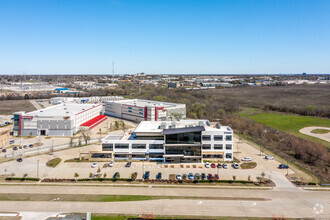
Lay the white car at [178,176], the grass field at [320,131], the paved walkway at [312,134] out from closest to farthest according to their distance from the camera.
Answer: the white car at [178,176] → the paved walkway at [312,134] → the grass field at [320,131]

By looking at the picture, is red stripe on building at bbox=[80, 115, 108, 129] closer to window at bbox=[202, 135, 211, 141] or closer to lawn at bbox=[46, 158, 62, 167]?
lawn at bbox=[46, 158, 62, 167]

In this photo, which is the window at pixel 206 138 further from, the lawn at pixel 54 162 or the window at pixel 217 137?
the lawn at pixel 54 162

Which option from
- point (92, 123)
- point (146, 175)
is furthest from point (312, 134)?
point (92, 123)

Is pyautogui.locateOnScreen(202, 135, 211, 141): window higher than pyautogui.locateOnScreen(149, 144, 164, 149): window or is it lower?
higher

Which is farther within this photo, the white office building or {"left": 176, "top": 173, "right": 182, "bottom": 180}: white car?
the white office building

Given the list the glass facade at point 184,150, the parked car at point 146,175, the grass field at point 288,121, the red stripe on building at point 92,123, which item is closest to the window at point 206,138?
the glass facade at point 184,150

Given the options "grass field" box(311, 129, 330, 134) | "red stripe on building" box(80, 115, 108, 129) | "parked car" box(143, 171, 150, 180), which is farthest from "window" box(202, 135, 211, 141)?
"grass field" box(311, 129, 330, 134)

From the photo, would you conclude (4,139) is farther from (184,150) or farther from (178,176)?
(178,176)

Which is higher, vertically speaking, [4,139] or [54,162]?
[4,139]

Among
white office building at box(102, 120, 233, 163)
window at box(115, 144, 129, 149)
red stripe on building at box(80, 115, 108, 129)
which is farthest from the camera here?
red stripe on building at box(80, 115, 108, 129)
